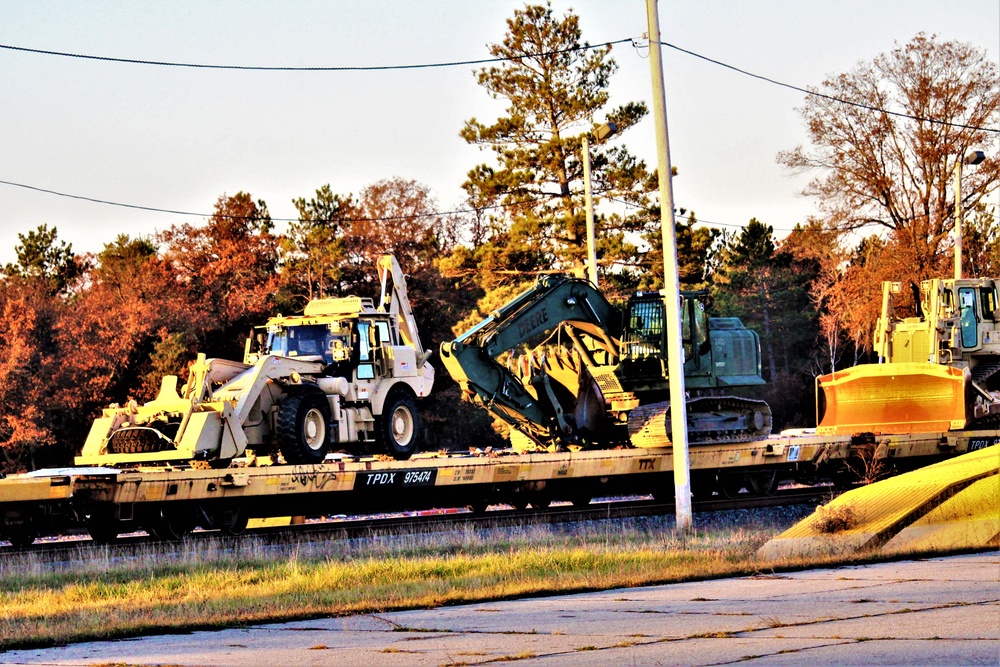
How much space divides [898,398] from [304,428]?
41.1 feet

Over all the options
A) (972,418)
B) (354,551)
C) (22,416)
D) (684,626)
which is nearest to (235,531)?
(354,551)

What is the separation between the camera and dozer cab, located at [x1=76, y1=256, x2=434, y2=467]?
2044cm

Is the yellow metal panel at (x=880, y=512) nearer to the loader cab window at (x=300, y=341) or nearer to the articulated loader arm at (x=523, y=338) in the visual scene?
the articulated loader arm at (x=523, y=338)

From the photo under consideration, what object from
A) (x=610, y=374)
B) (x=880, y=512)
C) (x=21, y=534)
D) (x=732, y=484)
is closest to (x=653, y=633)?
(x=880, y=512)

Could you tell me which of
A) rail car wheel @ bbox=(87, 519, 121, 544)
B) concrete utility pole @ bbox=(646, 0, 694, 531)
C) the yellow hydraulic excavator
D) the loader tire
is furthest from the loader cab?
the yellow hydraulic excavator

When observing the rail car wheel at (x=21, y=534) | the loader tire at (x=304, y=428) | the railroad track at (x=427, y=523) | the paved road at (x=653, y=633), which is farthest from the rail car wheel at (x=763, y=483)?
the rail car wheel at (x=21, y=534)

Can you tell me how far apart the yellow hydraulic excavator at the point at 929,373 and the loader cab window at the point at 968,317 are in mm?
20

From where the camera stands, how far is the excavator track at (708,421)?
23.2 meters

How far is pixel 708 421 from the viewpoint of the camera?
23.8 metres

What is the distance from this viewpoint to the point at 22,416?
151 feet

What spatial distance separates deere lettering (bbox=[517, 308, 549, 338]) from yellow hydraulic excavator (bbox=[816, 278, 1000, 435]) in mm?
6929

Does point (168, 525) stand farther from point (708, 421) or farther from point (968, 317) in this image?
point (968, 317)

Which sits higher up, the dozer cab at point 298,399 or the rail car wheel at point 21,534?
the dozer cab at point 298,399

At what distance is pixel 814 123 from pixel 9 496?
123 feet
